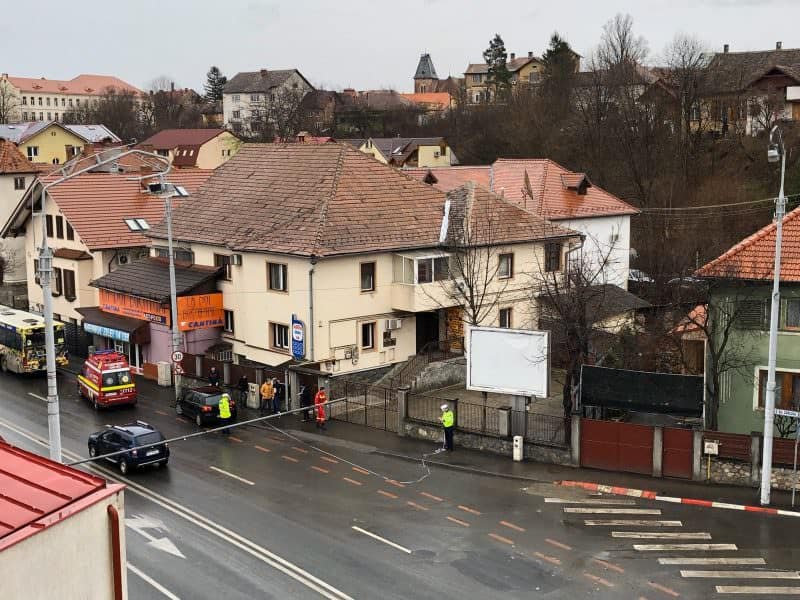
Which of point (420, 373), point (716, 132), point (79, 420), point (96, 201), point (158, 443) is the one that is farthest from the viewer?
point (716, 132)

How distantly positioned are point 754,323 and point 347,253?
15155 mm

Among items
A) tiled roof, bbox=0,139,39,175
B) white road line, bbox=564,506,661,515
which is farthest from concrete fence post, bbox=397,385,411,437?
tiled roof, bbox=0,139,39,175

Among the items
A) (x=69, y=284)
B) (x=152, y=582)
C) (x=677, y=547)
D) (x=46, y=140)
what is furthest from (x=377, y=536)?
(x=46, y=140)

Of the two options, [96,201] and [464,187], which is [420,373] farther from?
[96,201]

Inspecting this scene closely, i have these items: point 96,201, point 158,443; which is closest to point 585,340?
point 158,443

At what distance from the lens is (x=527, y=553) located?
20.2m

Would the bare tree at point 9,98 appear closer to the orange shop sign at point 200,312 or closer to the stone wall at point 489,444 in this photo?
the orange shop sign at point 200,312

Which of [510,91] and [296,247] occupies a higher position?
[510,91]

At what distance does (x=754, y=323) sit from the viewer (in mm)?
27000

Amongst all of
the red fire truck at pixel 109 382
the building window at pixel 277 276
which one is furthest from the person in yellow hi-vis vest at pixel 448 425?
the red fire truck at pixel 109 382

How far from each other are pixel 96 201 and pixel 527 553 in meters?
35.4

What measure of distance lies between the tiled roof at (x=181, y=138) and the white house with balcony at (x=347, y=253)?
211ft

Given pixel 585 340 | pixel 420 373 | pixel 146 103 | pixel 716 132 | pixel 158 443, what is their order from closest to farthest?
pixel 158 443, pixel 585 340, pixel 420 373, pixel 716 132, pixel 146 103

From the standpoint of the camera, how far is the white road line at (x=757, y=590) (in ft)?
59.2
